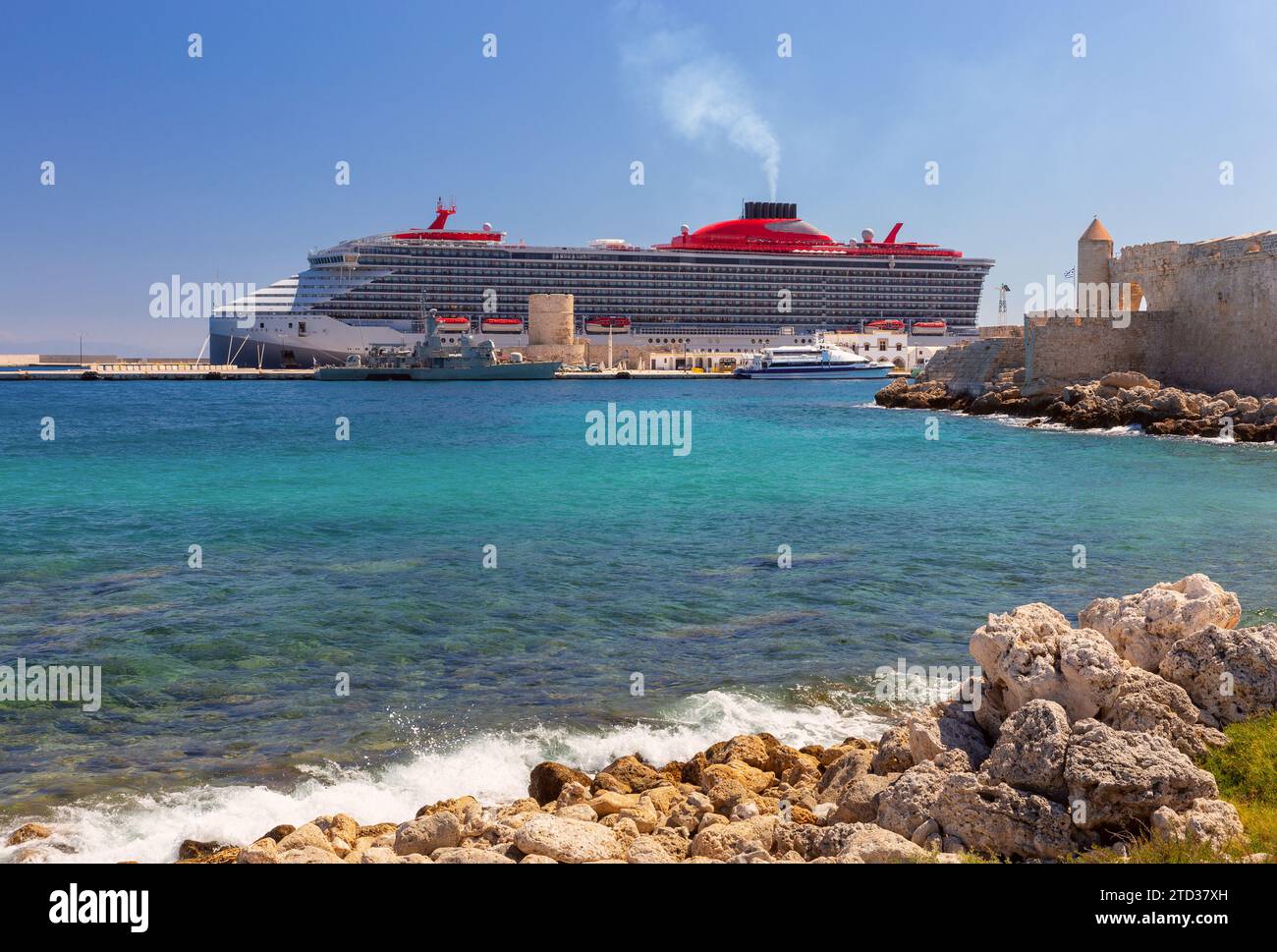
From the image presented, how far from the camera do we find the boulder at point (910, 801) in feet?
14.3

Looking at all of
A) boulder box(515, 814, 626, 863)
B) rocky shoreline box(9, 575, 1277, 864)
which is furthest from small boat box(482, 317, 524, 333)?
boulder box(515, 814, 626, 863)

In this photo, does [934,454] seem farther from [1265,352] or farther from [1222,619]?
[1222,619]

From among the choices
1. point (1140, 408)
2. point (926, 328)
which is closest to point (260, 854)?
point (1140, 408)

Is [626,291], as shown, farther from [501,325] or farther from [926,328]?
[926,328]

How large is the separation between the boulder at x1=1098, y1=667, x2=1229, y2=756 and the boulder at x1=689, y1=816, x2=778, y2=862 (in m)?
1.54

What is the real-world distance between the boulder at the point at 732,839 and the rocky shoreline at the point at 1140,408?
79.8 feet

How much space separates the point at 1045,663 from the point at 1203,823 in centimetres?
131

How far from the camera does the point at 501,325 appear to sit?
73625 millimetres

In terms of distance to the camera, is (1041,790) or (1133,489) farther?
(1133,489)

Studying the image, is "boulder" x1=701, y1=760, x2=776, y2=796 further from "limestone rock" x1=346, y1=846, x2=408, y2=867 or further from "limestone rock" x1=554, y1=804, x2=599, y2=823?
"limestone rock" x1=346, y1=846, x2=408, y2=867

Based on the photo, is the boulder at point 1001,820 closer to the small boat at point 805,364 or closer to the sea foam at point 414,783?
the sea foam at point 414,783
